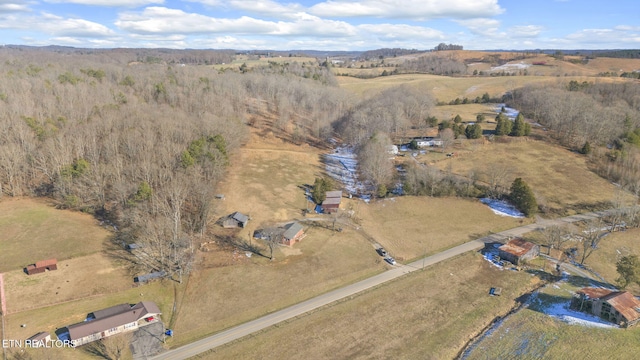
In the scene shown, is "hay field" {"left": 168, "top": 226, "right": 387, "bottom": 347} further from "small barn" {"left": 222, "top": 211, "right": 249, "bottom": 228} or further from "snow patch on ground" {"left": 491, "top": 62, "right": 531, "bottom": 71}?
"snow patch on ground" {"left": 491, "top": 62, "right": 531, "bottom": 71}

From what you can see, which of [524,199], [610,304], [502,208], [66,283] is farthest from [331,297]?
[524,199]

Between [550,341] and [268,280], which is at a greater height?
[268,280]

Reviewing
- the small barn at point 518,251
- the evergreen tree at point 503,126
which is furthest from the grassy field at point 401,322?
the evergreen tree at point 503,126

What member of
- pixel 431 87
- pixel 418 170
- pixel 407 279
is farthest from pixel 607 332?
pixel 431 87

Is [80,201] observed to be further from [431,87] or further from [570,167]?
[431,87]

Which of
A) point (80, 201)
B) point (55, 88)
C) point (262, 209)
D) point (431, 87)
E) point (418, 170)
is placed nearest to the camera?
point (80, 201)

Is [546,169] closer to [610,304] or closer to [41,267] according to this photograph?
[610,304]
